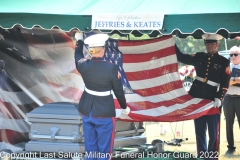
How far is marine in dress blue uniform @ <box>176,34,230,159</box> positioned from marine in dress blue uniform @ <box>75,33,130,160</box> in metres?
1.68

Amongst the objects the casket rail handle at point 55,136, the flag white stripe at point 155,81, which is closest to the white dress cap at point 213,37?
the flag white stripe at point 155,81

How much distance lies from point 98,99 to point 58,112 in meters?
0.89

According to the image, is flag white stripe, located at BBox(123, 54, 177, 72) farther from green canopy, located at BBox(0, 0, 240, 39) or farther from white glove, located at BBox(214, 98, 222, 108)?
green canopy, located at BBox(0, 0, 240, 39)

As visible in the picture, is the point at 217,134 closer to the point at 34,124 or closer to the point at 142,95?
the point at 142,95

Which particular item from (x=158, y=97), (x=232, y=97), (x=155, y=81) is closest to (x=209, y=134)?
(x=158, y=97)

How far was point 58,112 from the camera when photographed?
7.43 meters

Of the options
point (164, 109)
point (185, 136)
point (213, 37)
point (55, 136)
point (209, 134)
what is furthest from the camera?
point (185, 136)

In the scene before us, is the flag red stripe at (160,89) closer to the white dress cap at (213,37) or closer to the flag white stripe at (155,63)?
the flag white stripe at (155,63)

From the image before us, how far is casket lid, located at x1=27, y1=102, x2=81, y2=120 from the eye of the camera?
7.32 meters

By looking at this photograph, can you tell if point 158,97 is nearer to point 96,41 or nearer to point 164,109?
point 164,109

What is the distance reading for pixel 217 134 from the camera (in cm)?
809

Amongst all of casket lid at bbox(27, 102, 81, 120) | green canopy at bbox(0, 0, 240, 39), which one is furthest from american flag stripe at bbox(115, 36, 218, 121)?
green canopy at bbox(0, 0, 240, 39)

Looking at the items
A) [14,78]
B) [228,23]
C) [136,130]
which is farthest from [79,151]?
[228,23]

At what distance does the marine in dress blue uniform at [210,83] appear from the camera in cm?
800
